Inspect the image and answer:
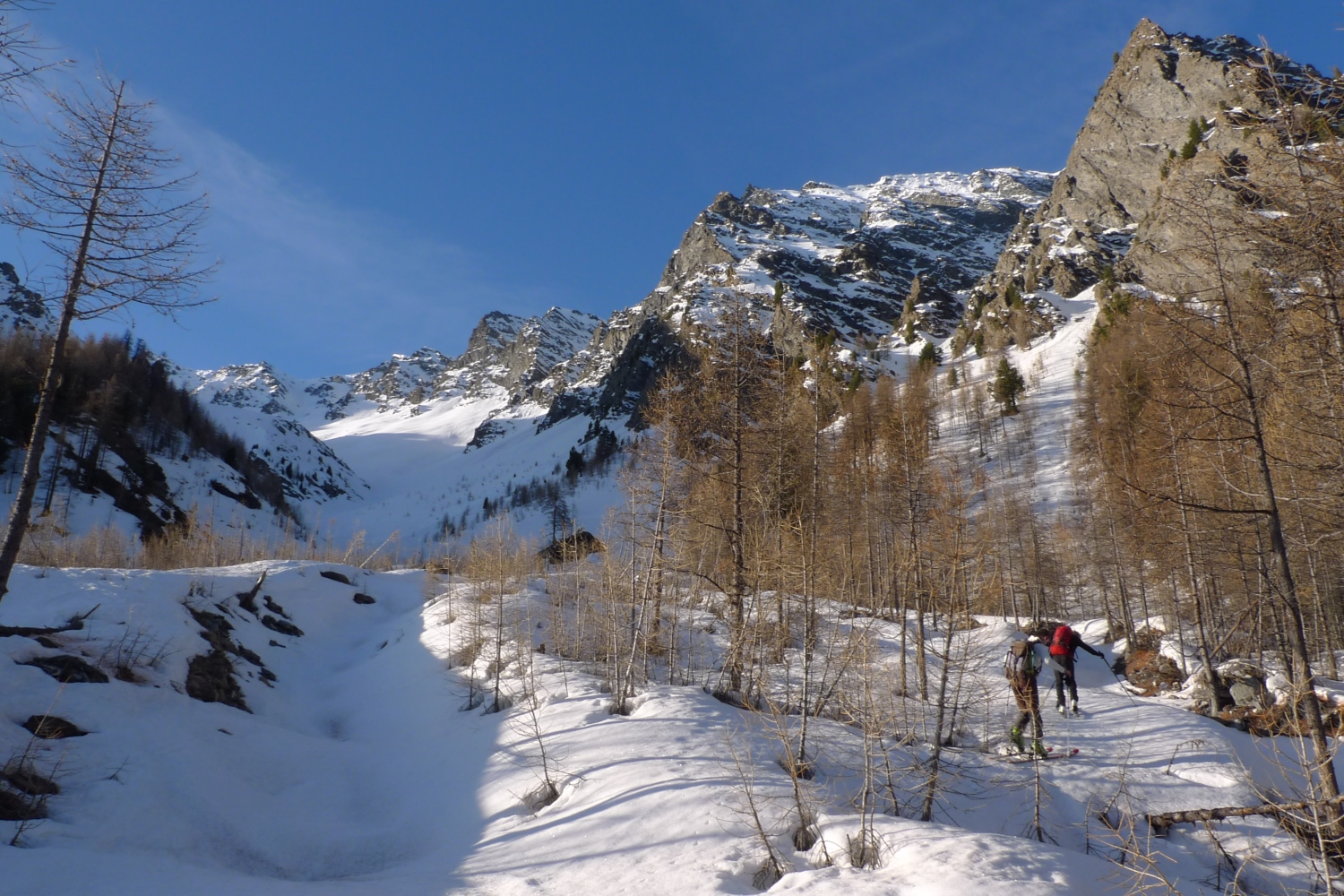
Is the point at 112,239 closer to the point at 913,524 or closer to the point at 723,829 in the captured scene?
the point at 723,829

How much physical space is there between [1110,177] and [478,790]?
122807mm

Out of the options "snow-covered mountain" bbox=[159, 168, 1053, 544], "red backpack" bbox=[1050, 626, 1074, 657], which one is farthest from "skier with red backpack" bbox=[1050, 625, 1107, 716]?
"snow-covered mountain" bbox=[159, 168, 1053, 544]

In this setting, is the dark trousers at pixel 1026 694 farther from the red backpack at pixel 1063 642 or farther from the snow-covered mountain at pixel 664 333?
the snow-covered mountain at pixel 664 333

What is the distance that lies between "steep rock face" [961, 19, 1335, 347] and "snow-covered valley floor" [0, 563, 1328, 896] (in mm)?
78819

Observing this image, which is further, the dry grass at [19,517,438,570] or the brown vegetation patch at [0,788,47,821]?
the dry grass at [19,517,438,570]

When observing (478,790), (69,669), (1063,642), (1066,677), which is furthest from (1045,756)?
(69,669)

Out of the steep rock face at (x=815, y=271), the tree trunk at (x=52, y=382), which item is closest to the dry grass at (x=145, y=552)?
the tree trunk at (x=52, y=382)

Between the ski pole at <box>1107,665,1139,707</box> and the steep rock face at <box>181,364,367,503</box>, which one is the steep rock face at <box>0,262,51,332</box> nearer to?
the steep rock face at <box>181,364,367,503</box>

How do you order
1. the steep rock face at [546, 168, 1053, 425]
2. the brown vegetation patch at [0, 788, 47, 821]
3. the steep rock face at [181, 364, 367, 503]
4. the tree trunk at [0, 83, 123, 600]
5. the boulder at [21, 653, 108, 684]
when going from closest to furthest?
1. the brown vegetation patch at [0, 788, 47, 821]
2. the tree trunk at [0, 83, 123, 600]
3. the boulder at [21, 653, 108, 684]
4. the steep rock face at [546, 168, 1053, 425]
5. the steep rock face at [181, 364, 367, 503]

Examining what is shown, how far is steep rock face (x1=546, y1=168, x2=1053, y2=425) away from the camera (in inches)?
3994

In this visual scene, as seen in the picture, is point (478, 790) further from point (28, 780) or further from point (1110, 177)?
point (1110, 177)

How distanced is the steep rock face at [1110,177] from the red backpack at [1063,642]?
242 ft

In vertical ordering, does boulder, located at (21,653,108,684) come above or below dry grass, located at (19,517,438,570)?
below

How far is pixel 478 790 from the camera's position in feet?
26.9
